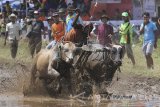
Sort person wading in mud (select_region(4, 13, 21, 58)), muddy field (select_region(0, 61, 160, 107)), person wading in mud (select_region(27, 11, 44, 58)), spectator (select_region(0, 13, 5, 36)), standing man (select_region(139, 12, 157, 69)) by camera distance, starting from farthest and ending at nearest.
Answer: spectator (select_region(0, 13, 5, 36)) → person wading in mud (select_region(4, 13, 21, 58)) → person wading in mud (select_region(27, 11, 44, 58)) → standing man (select_region(139, 12, 157, 69)) → muddy field (select_region(0, 61, 160, 107))

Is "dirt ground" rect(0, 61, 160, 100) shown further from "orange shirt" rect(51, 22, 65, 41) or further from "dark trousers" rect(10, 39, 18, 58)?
"dark trousers" rect(10, 39, 18, 58)

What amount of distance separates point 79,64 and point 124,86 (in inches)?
110

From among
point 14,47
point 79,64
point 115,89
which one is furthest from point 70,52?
point 14,47

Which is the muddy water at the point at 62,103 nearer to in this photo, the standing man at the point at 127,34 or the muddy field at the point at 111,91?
the muddy field at the point at 111,91

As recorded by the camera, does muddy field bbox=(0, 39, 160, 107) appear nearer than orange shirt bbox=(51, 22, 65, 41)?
Yes

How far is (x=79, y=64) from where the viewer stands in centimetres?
1165

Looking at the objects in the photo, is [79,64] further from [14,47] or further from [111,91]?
[14,47]

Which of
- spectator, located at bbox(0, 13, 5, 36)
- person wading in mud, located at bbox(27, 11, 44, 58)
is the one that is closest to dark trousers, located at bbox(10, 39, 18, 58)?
person wading in mud, located at bbox(27, 11, 44, 58)

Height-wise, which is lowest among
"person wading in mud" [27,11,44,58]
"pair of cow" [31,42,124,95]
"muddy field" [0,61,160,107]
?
"muddy field" [0,61,160,107]

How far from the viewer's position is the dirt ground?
1304 cm

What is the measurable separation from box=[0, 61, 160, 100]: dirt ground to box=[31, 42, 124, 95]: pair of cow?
2.31 feet

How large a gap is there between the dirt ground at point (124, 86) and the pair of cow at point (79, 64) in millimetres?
704

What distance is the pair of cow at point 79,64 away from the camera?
1155cm

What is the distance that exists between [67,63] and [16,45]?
9.55 meters
